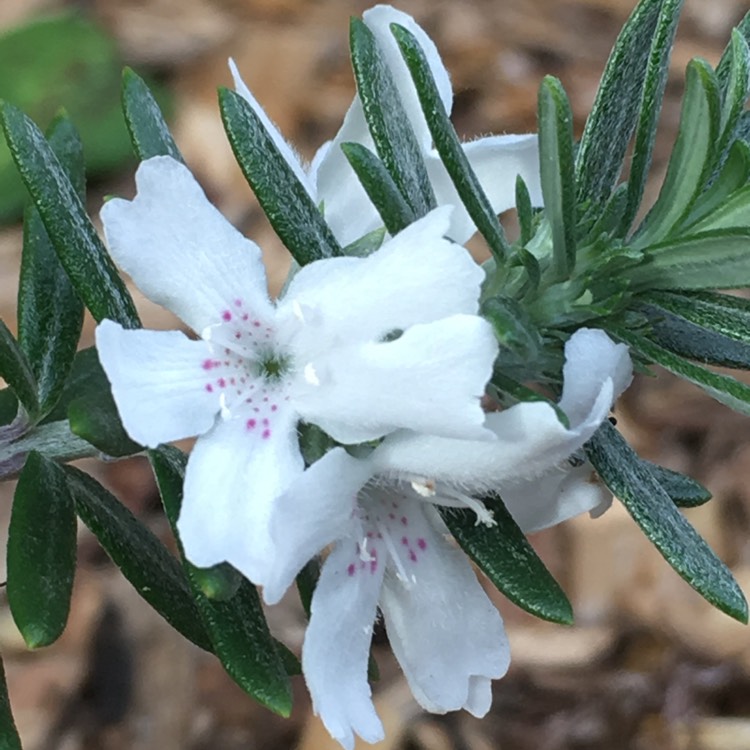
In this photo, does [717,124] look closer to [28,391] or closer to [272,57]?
[28,391]

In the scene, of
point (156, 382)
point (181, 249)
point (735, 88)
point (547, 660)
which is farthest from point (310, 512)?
point (547, 660)

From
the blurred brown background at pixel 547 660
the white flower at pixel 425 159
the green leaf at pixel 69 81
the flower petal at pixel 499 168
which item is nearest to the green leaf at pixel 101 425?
the white flower at pixel 425 159

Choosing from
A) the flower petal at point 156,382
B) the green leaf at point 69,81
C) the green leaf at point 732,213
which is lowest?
the green leaf at point 69,81

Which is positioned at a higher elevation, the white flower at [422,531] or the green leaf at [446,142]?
the green leaf at [446,142]

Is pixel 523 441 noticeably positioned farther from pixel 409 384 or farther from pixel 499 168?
pixel 499 168

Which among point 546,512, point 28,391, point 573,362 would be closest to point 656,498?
point 546,512

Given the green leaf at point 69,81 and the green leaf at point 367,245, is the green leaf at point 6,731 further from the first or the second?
the green leaf at point 69,81
